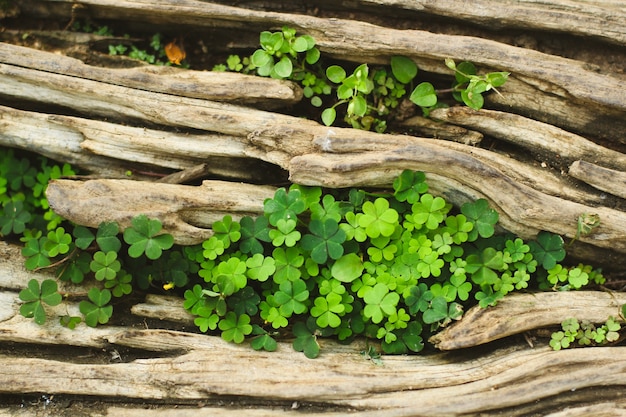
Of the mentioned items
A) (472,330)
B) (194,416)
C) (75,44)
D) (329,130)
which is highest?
(75,44)

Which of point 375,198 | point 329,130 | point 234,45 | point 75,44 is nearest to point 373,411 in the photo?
point 375,198

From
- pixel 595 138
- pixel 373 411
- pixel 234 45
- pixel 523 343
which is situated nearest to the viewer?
pixel 373 411

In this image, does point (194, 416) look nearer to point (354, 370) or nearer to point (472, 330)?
point (354, 370)

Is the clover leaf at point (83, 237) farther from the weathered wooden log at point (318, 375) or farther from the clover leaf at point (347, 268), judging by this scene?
the clover leaf at point (347, 268)

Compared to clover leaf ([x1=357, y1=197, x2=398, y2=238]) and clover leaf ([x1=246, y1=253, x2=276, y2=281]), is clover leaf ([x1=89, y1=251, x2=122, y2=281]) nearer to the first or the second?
clover leaf ([x1=246, y1=253, x2=276, y2=281])

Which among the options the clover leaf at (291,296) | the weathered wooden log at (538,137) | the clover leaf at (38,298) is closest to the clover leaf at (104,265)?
the clover leaf at (38,298)

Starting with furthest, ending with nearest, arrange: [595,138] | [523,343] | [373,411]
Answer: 1. [595,138]
2. [523,343]
3. [373,411]

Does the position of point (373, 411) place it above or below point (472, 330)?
below

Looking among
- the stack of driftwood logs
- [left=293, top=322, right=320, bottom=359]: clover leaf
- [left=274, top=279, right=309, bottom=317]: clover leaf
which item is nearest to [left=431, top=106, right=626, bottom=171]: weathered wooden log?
the stack of driftwood logs
